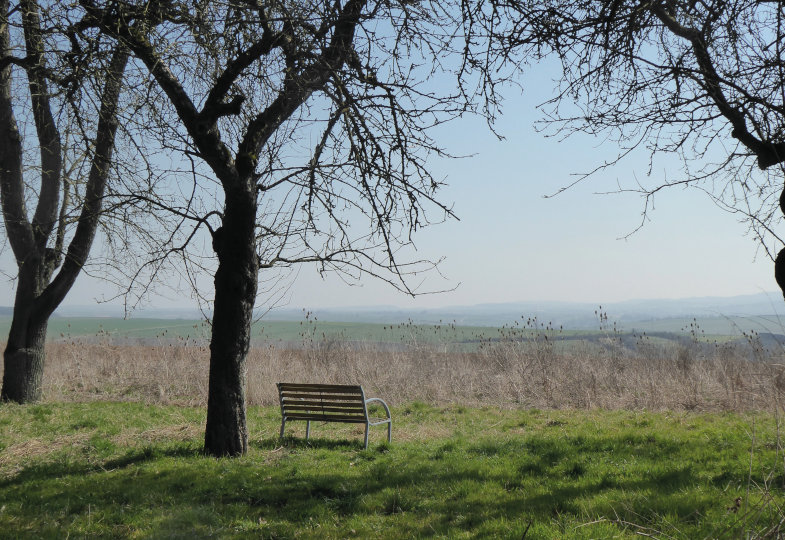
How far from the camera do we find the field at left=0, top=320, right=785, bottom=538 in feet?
15.5

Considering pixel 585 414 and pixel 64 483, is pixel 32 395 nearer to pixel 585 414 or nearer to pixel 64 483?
pixel 64 483

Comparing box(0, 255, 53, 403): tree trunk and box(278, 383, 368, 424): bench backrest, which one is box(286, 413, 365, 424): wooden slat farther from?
box(0, 255, 53, 403): tree trunk

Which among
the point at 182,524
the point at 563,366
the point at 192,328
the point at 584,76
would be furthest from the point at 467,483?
the point at 192,328

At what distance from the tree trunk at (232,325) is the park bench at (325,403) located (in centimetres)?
117

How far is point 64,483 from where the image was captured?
6.22m

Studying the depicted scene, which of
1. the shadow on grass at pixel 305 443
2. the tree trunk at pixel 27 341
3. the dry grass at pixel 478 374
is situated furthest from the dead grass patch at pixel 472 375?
the shadow on grass at pixel 305 443

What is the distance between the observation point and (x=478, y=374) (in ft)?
46.4

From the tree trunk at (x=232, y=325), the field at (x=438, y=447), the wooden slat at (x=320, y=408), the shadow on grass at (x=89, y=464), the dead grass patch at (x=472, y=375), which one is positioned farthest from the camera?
the dead grass patch at (x=472, y=375)

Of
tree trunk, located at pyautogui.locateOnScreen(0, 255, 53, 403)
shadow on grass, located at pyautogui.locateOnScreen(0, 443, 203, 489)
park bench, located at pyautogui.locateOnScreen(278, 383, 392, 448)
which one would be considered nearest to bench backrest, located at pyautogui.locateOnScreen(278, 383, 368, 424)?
park bench, located at pyautogui.locateOnScreen(278, 383, 392, 448)

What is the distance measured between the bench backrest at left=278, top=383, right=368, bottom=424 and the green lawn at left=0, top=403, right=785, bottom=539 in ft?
1.13

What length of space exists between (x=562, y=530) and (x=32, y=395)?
34.9 feet

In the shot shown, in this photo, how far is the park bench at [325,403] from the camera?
26.5 feet

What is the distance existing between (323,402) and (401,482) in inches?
100

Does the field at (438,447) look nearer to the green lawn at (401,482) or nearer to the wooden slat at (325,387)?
the green lawn at (401,482)
